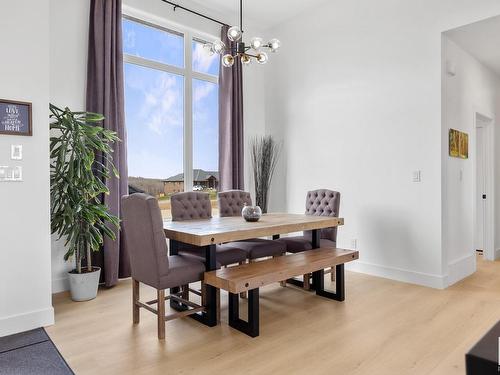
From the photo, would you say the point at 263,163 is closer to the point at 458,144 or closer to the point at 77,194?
the point at 458,144

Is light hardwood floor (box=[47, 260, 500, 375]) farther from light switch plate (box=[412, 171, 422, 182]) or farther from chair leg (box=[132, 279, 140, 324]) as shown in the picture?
light switch plate (box=[412, 171, 422, 182])

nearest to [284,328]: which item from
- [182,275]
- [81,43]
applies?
[182,275]

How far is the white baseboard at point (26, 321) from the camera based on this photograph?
106 inches

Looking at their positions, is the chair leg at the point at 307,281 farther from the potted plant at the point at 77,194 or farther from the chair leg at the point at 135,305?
the potted plant at the point at 77,194

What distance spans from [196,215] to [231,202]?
1.89ft

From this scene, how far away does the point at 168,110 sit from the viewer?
15.7 feet

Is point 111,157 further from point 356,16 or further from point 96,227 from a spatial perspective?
point 356,16

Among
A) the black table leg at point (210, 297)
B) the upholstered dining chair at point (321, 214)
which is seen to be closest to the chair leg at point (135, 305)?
the black table leg at point (210, 297)

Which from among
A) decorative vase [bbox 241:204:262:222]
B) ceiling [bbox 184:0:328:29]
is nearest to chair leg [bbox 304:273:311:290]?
decorative vase [bbox 241:204:262:222]

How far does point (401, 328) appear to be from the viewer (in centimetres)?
279

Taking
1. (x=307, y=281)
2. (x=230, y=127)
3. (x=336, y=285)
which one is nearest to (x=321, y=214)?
(x=307, y=281)

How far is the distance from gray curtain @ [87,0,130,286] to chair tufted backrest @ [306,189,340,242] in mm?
2203

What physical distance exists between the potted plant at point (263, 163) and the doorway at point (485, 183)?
2.89m

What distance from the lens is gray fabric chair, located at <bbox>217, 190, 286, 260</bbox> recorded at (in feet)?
11.8
